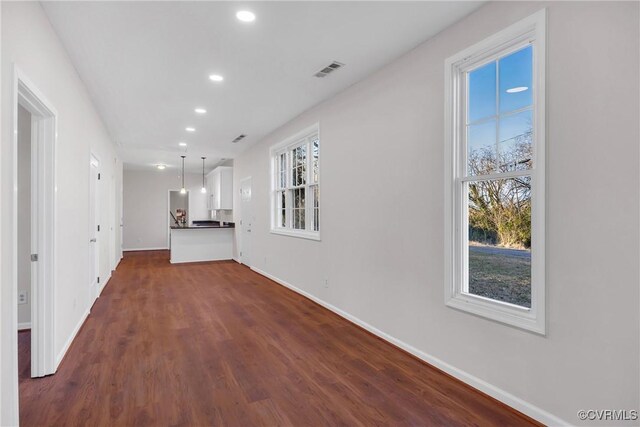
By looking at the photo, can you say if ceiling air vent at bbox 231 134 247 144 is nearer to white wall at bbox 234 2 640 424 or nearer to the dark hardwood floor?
white wall at bbox 234 2 640 424

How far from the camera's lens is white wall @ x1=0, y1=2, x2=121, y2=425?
173 cm

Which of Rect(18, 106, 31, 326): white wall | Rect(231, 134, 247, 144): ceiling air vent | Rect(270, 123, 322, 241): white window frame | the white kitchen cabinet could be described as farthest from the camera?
the white kitchen cabinet

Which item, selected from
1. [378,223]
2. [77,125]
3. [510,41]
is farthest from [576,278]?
[77,125]

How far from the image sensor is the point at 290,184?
18.4ft

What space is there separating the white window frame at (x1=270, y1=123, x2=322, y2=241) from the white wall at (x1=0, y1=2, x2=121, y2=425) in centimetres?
271

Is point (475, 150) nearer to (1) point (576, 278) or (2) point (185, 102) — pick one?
(1) point (576, 278)

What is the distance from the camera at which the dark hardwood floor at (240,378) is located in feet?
6.79

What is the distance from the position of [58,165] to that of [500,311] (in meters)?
3.58

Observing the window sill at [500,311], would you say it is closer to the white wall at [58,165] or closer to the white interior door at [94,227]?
the white wall at [58,165]

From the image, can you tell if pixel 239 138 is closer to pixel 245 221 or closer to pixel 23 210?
pixel 245 221

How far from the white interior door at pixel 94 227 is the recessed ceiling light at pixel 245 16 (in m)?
2.91

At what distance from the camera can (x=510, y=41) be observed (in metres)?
2.21

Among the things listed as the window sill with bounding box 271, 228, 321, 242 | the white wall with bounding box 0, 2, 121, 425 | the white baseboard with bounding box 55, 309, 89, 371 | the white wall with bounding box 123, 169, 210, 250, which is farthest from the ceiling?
the white wall with bounding box 123, 169, 210, 250

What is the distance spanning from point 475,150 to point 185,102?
3625mm
